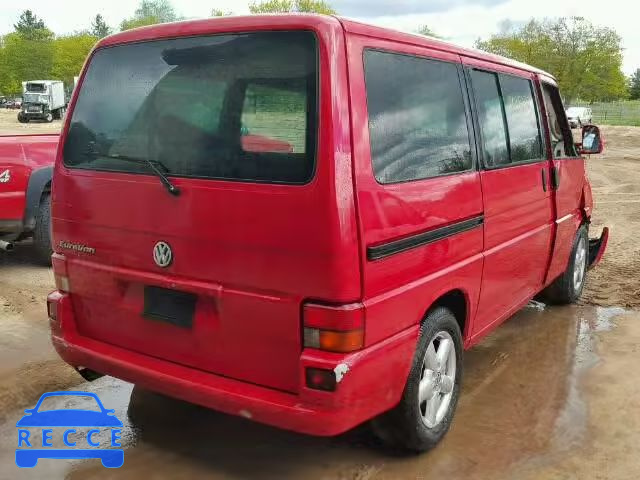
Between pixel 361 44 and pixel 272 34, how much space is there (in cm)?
37

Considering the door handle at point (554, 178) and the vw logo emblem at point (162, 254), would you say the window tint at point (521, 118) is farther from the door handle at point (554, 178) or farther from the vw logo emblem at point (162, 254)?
the vw logo emblem at point (162, 254)

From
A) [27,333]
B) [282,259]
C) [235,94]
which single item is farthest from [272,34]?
[27,333]

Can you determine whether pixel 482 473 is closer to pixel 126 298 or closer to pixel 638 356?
pixel 126 298

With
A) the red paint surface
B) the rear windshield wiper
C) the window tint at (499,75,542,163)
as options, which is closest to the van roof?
the rear windshield wiper

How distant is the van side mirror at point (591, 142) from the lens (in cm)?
550

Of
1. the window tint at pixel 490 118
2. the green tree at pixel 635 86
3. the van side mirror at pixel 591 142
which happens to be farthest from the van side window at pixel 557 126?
the green tree at pixel 635 86

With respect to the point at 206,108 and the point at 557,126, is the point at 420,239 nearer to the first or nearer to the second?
the point at 206,108

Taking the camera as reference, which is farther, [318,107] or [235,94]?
[235,94]

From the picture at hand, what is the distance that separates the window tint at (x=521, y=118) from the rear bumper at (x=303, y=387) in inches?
67.4

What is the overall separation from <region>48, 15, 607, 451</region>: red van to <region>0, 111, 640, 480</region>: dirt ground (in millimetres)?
274

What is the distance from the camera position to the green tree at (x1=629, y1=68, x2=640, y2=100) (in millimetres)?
76812

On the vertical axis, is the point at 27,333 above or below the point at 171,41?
below

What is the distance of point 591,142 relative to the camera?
5527mm

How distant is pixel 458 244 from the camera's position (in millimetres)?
3312
